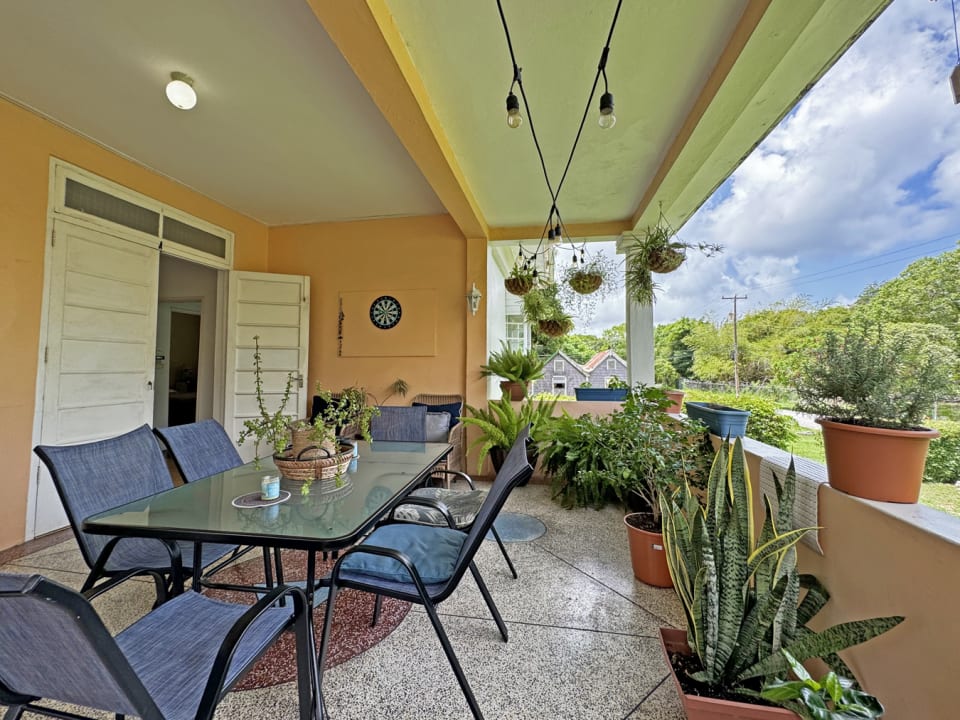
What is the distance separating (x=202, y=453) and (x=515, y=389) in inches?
109

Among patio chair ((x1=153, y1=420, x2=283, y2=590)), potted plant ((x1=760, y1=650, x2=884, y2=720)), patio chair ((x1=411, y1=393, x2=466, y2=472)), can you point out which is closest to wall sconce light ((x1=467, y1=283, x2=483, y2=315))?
patio chair ((x1=411, y1=393, x2=466, y2=472))

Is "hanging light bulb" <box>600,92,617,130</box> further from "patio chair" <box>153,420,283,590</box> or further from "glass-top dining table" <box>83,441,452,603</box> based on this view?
"patio chair" <box>153,420,283,590</box>

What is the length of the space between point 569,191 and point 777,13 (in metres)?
1.99

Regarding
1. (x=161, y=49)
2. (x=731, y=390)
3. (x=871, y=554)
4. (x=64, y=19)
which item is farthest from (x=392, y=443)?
(x=64, y=19)

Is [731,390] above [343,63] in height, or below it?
below

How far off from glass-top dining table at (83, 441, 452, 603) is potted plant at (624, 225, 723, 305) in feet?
6.94

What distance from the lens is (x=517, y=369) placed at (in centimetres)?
406

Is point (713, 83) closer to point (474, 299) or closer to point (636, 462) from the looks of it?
point (636, 462)

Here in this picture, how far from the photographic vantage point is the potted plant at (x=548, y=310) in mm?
3709

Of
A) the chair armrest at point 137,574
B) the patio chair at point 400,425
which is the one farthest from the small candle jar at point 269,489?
the patio chair at point 400,425

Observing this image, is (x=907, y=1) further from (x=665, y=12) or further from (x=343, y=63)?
(x=343, y=63)

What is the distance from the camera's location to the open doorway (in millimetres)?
4516

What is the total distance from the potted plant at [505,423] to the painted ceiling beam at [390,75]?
2.02m

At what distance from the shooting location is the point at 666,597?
6.36 feet
